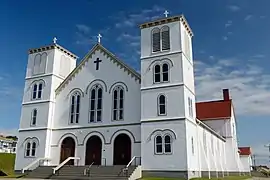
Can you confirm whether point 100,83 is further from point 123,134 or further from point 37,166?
point 37,166

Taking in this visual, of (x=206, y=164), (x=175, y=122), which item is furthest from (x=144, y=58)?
(x=206, y=164)

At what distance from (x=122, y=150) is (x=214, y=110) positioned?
25.6 metres

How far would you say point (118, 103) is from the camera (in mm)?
29625

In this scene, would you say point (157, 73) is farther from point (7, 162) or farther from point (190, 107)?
point (7, 162)

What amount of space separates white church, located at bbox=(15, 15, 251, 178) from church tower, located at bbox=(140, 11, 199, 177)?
0.08 metres

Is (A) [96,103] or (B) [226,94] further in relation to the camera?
(B) [226,94]

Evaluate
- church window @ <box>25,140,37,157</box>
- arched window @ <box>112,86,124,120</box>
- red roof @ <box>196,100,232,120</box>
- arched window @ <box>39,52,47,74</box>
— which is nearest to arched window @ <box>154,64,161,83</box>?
arched window @ <box>112,86,124,120</box>

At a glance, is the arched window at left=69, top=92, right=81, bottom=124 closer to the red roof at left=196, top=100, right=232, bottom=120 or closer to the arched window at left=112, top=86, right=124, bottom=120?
the arched window at left=112, top=86, right=124, bottom=120

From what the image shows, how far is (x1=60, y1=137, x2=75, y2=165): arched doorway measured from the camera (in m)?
30.5

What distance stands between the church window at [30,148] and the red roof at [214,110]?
2684 cm

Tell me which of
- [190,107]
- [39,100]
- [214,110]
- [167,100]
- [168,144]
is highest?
[214,110]

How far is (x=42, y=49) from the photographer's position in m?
34.5

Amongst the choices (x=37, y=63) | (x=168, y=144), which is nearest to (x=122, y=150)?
(x=168, y=144)

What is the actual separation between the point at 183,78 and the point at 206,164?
34.1ft
